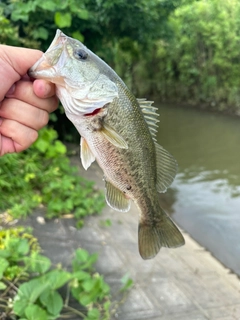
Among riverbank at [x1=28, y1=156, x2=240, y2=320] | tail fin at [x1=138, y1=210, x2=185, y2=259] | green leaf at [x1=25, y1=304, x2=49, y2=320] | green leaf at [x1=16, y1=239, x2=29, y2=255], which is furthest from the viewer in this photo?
riverbank at [x1=28, y1=156, x2=240, y2=320]

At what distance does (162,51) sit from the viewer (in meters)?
17.6

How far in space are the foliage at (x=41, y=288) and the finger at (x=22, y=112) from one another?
1.11m

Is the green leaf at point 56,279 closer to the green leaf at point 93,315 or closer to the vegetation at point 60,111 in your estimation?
the vegetation at point 60,111

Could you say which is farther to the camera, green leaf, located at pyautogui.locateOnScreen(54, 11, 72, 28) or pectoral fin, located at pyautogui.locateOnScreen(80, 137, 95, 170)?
green leaf, located at pyautogui.locateOnScreen(54, 11, 72, 28)

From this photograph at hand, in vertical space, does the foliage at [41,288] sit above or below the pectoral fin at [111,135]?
below

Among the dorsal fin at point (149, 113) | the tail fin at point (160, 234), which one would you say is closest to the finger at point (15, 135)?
the dorsal fin at point (149, 113)

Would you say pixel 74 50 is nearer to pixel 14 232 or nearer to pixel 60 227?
pixel 14 232

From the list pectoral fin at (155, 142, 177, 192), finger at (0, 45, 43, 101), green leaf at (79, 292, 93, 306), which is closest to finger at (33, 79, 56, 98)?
finger at (0, 45, 43, 101)

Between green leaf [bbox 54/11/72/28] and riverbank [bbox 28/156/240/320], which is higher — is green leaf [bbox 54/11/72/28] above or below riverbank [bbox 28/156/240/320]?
above

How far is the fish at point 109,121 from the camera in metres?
1.59

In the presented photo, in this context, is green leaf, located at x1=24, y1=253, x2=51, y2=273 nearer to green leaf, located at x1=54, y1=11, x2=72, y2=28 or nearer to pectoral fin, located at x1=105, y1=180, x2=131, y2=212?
pectoral fin, located at x1=105, y1=180, x2=131, y2=212

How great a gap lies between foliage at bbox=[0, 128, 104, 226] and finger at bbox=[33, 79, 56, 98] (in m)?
2.67

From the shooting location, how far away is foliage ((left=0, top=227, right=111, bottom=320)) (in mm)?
2459

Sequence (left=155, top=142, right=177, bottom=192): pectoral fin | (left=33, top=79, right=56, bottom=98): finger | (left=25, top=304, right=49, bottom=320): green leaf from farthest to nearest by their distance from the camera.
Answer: (left=25, top=304, right=49, bottom=320): green leaf
(left=155, top=142, right=177, bottom=192): pectoral fin
(left=33, top=79, right=56, bottom=98): finger
